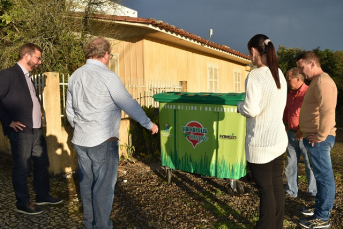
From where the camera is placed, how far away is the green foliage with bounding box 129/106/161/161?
6473mm

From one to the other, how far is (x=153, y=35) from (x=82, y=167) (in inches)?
258

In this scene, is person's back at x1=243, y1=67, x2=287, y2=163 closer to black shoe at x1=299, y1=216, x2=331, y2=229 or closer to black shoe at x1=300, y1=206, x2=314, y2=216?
black shoe at x1=299, y1=216, x2=331, y2=229

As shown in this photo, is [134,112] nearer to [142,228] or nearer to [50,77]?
[142,228]

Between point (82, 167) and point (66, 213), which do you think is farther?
point (66, 213)

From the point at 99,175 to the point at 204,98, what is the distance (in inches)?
80.5

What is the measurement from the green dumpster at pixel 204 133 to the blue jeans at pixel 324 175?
1.01m

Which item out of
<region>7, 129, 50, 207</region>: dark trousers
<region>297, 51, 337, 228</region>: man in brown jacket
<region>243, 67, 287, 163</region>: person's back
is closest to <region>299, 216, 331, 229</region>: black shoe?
<region>297, 51, 337, 228</region>: man in brown jacket

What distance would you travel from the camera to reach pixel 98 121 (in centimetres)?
259

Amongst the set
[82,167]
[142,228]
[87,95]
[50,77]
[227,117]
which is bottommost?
[142,228]

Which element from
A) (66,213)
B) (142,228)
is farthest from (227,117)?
(66,213)

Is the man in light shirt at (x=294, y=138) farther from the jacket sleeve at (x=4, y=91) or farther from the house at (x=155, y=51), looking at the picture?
the house at (x=155, y=51)

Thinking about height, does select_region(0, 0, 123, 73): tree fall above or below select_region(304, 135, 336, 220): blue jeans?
above

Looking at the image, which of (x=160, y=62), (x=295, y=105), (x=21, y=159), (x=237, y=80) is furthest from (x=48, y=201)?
(x=237, y=80)

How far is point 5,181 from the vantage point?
502 cm
